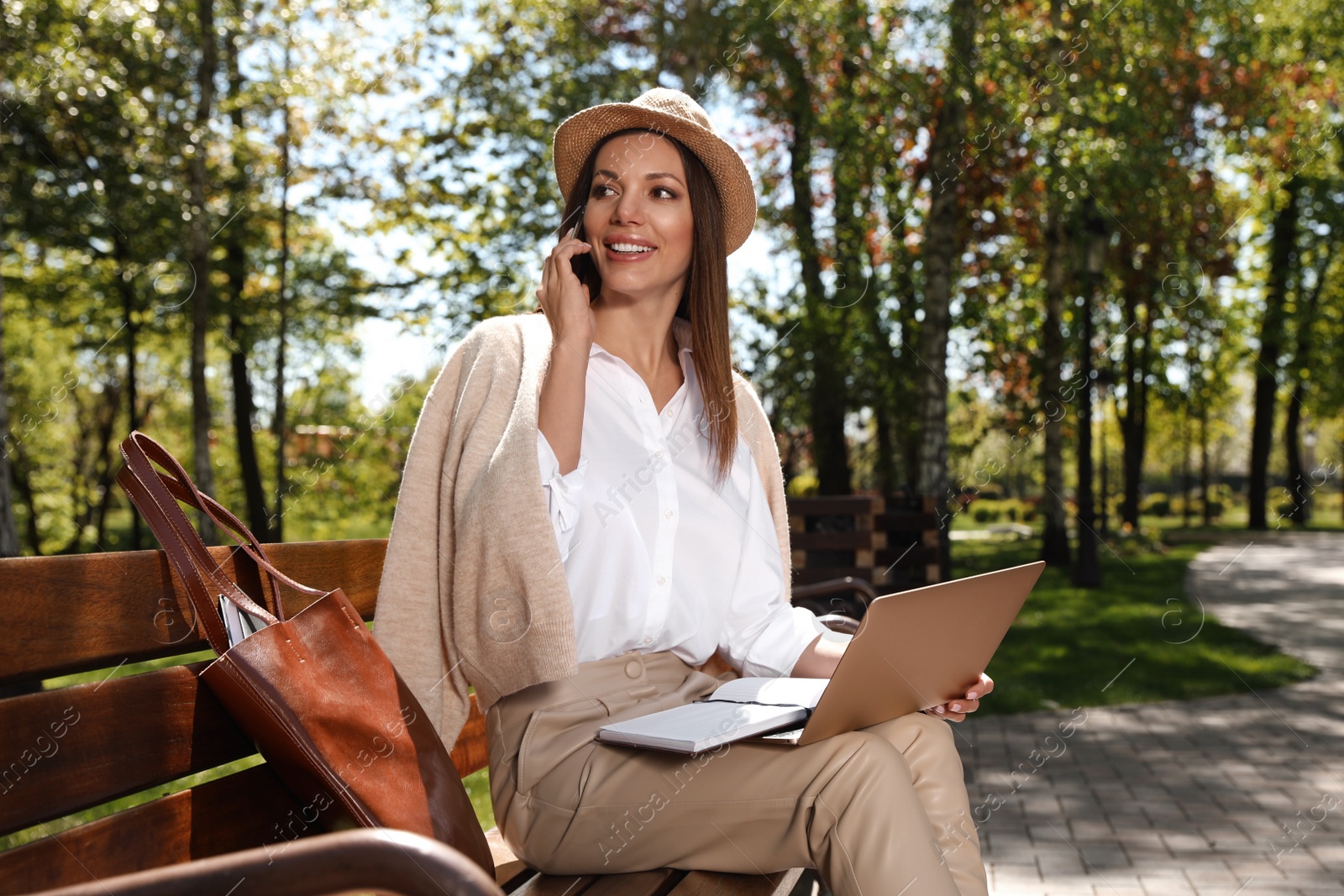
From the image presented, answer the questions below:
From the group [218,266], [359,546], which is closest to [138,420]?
[218,266]

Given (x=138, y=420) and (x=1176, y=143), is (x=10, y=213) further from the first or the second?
(x=1176, y=143)

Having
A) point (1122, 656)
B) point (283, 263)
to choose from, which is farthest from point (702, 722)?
point (283, 263)

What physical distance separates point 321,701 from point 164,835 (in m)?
0.41

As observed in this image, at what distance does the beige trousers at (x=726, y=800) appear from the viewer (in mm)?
1802

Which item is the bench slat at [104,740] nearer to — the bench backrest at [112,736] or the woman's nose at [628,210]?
the bench backrest at [112,736]

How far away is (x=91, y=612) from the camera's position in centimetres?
166

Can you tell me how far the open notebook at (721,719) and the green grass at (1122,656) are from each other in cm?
493

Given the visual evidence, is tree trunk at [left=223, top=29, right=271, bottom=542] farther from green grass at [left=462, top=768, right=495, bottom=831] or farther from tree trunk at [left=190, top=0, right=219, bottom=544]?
green grass at [left=462, top=768, right=495, bottom=831]

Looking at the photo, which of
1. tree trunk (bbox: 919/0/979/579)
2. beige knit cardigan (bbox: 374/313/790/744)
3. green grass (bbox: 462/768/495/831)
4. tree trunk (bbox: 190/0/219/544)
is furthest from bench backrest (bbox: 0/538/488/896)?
tree trunk (bbox: 190/0/219/544)

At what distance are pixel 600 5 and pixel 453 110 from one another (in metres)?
1.92

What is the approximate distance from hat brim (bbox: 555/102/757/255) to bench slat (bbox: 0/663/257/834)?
4.98 ft

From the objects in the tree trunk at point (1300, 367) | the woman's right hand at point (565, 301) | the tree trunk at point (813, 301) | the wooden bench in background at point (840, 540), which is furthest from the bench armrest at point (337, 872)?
the tree trunk at point (1300, 367)

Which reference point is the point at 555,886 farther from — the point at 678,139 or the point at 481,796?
the point at 481,796

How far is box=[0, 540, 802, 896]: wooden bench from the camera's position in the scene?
1.09 meters
